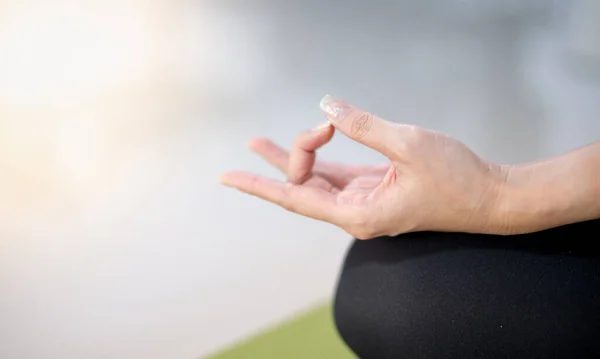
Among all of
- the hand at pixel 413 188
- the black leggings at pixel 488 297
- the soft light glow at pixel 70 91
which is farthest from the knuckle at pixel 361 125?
the soft light glow at pixel 70 91

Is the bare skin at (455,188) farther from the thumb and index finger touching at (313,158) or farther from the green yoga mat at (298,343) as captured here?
the green yoga mat at (298,343)

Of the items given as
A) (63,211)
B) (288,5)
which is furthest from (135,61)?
(288,5)

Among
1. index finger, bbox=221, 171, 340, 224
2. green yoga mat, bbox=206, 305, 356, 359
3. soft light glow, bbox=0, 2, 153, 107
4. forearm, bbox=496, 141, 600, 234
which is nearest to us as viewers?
forearm, bbox=496, 141, 600, 234

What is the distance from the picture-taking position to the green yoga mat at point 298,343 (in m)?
1.33

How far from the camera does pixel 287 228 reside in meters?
1.53

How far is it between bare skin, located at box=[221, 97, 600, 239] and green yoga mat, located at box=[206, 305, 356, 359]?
0.73m

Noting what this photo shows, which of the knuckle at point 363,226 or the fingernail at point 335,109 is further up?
the fingernail at point 335,109

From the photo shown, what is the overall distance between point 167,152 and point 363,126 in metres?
0.79

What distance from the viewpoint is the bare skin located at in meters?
0.60

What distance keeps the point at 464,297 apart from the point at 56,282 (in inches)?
32.4

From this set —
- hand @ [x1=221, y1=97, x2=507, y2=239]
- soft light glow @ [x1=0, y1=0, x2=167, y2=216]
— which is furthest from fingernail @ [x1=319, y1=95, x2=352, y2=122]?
soft light glow @ [x1=0, y1=0, x2=167, y2=216]

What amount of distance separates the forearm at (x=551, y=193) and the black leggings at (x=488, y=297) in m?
0.03

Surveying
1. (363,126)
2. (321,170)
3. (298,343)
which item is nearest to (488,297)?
(363,126)

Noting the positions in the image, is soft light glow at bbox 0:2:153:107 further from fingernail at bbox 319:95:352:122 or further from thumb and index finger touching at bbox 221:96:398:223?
fingernail at bbox 319:95:352:122
